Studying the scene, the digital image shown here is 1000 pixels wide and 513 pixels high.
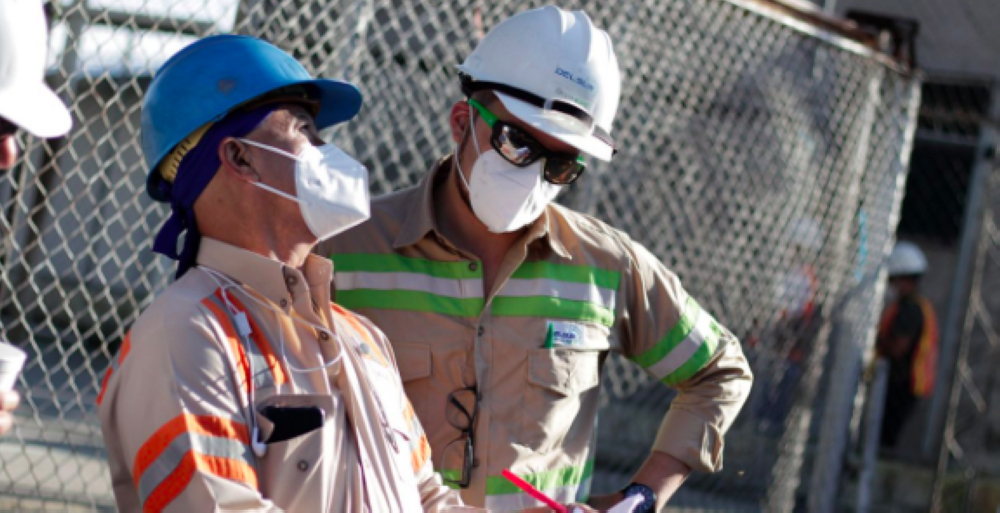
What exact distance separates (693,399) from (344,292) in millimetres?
1072

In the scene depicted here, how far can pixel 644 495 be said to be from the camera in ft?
10.8

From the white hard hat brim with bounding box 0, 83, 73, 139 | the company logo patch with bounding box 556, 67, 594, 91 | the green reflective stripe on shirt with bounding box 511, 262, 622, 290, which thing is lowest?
the green reflective stripe on shirt with bounding box 511, 262, 622, 290

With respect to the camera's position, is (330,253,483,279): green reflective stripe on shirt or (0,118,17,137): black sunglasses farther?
(330,253,483,279): green reflective stripe on shirt

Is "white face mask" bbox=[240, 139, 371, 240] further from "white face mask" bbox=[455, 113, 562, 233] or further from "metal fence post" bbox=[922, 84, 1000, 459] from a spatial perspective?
"metal fence post" bbox=[922, 84, 1000, 459]

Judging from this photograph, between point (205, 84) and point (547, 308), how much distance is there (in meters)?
1.13

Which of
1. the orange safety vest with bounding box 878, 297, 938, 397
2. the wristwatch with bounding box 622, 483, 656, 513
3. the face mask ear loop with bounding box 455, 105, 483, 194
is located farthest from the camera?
the orange safety vest with bounding box 878, 297, 938, 397

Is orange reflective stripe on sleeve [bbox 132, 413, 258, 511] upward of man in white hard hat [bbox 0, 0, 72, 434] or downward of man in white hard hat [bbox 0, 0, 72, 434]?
downward

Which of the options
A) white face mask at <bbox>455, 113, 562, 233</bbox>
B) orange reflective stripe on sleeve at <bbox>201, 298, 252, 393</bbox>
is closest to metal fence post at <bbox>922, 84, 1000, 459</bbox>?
white face mask at <bbox>455, 113, 562, 233</bbox>

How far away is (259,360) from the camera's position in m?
2.16

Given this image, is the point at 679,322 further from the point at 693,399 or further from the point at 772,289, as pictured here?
the point at 772,289

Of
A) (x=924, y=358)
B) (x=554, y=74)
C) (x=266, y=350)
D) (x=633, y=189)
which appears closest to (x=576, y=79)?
(x=554, y=74)

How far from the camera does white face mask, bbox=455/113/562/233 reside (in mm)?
3021

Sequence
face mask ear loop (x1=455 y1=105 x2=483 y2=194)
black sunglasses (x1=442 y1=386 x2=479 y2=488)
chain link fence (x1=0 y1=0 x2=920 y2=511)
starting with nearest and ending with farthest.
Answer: black sunglasses (x1=442 y1=386 x2=479 y2=488) < face mask ear loop (x1=455 y1=105 x2=483 y2=194) < chain link fence (x1=0 y1=0 x2=920 y2=511)

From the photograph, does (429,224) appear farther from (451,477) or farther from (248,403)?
(248,403)
